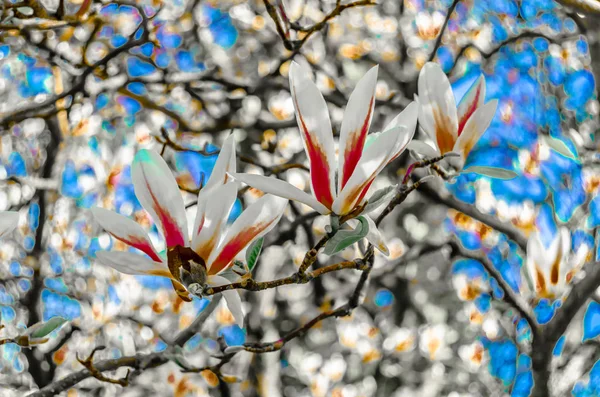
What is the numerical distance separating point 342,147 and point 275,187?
0.18 feet

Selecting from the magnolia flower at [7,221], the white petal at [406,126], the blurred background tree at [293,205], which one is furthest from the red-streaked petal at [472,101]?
the blurred background tree at [293,205]

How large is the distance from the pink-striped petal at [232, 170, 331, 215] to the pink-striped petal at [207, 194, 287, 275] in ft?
0.09

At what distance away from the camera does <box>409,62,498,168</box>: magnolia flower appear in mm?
470

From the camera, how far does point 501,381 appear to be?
3475 millimetres

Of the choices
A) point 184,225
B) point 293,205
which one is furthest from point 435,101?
point 293,205

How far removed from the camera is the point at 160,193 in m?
0.37

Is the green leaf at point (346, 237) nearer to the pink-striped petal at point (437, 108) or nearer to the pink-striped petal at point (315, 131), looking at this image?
the pink-striped petal at point (315, 131)

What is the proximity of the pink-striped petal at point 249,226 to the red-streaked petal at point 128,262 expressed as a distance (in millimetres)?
40

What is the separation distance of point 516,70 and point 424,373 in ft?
6.64

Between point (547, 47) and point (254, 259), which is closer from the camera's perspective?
point (254, 259)

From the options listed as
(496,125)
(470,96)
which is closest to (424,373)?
(496,125)

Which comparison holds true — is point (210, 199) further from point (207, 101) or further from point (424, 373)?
point (424, 373)

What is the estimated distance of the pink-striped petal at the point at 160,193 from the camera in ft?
1.20

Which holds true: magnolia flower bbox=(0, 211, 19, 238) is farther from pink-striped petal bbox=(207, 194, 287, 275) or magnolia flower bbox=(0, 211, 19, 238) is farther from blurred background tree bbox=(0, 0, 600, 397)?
blurred background tree bbox=(0, 0, 600, 397)
